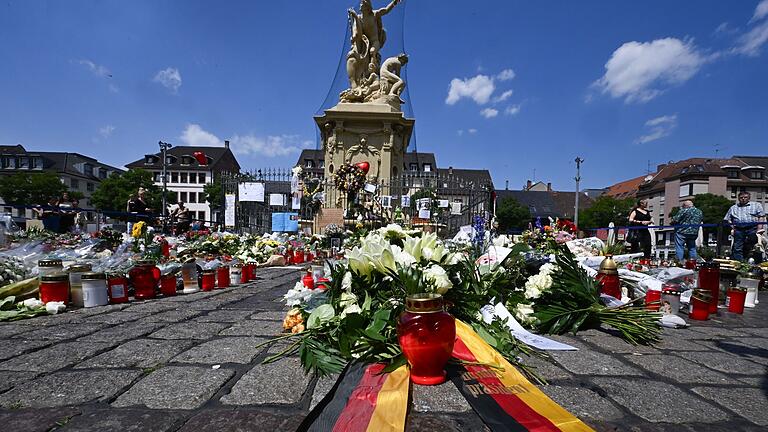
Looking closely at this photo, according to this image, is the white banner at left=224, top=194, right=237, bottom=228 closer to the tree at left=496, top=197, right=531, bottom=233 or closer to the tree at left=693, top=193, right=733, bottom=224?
the tree at left=496, top=197, right=531, bottom=233

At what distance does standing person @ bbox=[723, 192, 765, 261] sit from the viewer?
7.68m

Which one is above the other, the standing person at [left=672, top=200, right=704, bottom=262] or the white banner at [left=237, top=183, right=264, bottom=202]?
the white banner at [left=237, top=183, right=264, bottom=202]

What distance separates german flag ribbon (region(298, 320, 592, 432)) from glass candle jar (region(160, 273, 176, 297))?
10.4 feet

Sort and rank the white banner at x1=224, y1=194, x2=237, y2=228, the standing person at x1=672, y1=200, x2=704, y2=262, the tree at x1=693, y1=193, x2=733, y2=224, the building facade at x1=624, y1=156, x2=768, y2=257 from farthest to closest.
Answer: the building facade at x1=624, y1=156, x2=768, y2=257
the tree at x1=693, y1=193, x2=733, y2=224
the white banner at x1=224, y1=194, x2=237, y2=228
the standing person at x1=672, y1=200, x2=704, y2=262

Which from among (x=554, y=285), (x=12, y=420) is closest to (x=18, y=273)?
(x=12, y=420)

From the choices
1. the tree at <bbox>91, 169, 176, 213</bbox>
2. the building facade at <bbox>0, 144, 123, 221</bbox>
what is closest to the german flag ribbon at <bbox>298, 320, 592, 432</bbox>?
the tree at <bbox>91, 169, 176, 213</bbox>

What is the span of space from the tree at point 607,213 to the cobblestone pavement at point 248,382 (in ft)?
190

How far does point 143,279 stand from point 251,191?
9269 mm

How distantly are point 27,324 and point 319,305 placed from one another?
2305 millimetres

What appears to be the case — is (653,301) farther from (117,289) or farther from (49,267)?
(49,267)

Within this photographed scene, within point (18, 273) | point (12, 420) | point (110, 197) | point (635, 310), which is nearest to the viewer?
point (12, 420)

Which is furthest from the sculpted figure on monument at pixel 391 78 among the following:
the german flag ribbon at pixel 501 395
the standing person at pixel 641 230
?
the german flag ribbon at pixel 501 395

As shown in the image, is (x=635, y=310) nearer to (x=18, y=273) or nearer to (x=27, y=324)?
(x=27, y=324)

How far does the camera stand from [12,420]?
1.27 meters
